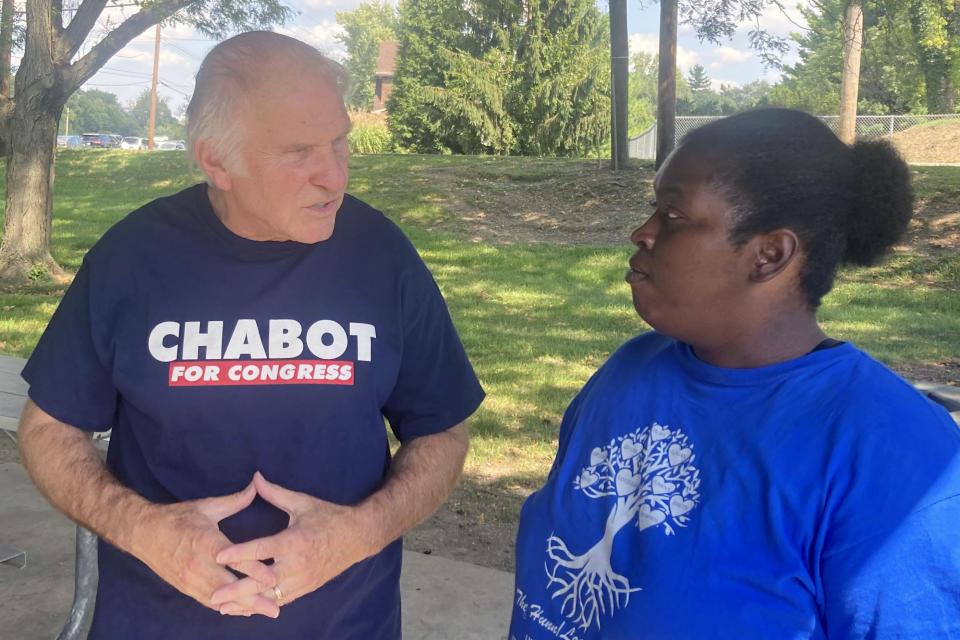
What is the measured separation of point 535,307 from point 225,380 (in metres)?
7.38

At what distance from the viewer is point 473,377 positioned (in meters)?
2.04

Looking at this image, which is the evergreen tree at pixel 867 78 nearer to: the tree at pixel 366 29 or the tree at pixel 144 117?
the tree at pixel 366 29

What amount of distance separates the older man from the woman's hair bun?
2.83 feet

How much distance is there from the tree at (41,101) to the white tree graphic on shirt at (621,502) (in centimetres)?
939

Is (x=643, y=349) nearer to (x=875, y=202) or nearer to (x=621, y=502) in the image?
(x=621, y=502)

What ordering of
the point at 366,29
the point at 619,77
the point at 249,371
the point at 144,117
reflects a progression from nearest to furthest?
1. the point at 249,371
2. the point at 619,77
3. the point at 366,29
4. the point at 144,117

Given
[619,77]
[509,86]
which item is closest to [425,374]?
[619,77]

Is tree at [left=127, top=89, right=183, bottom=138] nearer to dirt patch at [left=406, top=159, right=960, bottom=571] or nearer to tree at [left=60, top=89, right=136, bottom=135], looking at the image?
tree at [left=60, top=89, right=136, bottom=135]

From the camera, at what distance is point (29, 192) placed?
9797 millimetres

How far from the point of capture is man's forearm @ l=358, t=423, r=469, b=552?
1800 millimetres

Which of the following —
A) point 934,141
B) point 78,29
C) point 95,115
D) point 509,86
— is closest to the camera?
point 78,29


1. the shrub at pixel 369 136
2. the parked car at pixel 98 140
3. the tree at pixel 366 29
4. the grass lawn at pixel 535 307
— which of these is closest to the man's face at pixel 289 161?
the grass lawn at pixel 535 307

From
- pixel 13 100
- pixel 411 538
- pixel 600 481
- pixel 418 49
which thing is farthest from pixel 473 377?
pixel 418 49

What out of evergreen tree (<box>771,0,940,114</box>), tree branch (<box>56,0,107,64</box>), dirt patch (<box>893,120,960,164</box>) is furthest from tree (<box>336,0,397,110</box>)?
tree branch (<box>56,0,107,64</box>)
